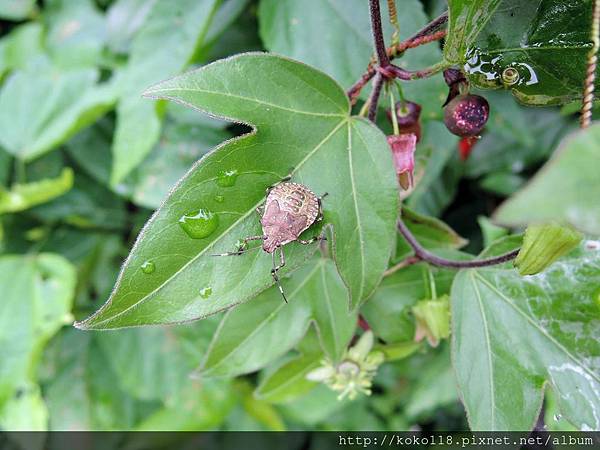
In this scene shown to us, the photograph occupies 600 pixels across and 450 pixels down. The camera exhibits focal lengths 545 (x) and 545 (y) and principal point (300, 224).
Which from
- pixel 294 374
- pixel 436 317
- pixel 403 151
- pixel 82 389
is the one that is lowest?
pixel 82 389

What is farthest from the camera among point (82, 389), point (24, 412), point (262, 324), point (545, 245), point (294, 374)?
point (82, 389)

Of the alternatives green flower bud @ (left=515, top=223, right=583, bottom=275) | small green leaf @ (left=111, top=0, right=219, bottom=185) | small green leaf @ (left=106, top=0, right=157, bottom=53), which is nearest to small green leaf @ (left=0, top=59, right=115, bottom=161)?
small green leaf @ (left=106, top=0, right=157, bottom=53)

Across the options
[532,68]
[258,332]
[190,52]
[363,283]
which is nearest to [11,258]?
[190,52]

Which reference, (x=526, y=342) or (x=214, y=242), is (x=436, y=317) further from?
(x=214, y=242)

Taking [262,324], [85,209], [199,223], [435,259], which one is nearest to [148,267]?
[199,223]

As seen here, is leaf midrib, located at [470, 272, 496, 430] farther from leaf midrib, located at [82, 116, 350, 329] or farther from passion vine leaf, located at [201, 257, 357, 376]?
leaf midrib, located at [82, 116, 350, 329]

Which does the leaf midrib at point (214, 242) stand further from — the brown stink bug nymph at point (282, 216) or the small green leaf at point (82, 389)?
the small green leaf at point (82, 389)

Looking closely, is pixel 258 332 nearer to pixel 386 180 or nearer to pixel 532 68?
pixel 386 180

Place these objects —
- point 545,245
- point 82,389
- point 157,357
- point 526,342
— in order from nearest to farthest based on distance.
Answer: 1. point 545,245
2. point 526,342
3. point 157,357
4. point 82,389
